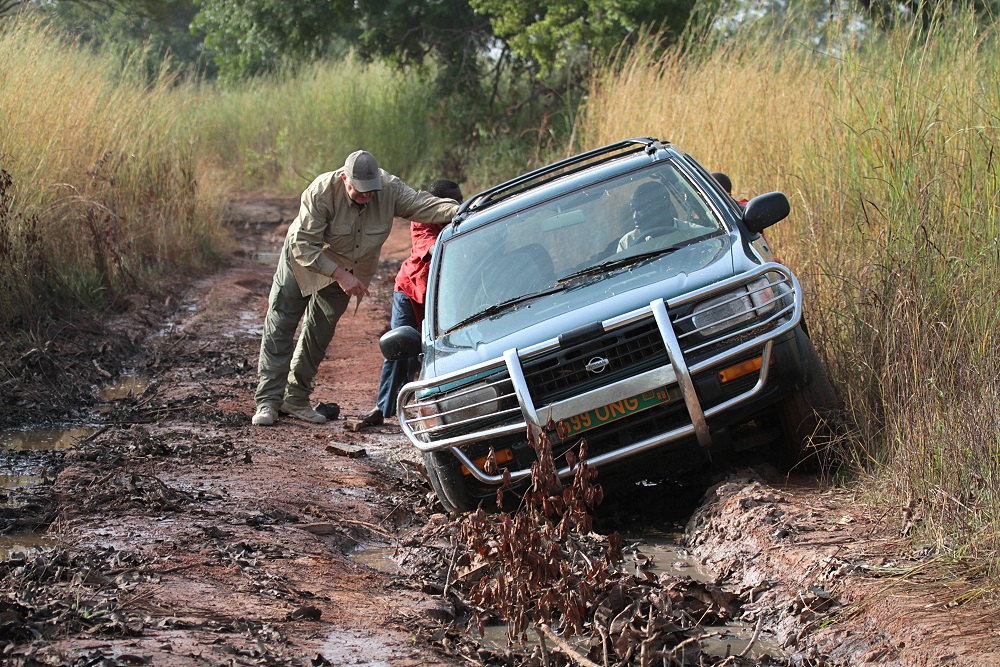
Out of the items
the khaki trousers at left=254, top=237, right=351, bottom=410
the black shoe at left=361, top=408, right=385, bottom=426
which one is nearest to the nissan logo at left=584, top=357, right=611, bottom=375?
the black shoe at left=361, top=408, right=385, bottom=426

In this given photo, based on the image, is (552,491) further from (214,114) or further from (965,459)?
(214,114)

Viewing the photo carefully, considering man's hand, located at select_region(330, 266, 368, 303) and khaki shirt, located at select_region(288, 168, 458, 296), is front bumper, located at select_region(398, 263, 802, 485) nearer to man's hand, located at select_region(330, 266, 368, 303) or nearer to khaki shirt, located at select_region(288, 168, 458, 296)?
man's hand, located at select_region(330, 266, 368, 303)

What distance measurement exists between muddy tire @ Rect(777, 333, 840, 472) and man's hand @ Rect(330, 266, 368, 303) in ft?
10.3

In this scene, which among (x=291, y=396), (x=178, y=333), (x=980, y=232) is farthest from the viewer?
(x=178, y=333)

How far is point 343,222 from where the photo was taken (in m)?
7.89

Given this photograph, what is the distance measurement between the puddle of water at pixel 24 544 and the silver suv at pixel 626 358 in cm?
163

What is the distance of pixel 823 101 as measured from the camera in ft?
26.4

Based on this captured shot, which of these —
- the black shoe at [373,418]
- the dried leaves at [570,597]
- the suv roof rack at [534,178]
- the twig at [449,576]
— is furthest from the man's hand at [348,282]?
the dried leaves at [570,597]

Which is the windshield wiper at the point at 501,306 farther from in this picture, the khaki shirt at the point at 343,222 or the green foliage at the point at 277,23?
the green foliage at the point at 277,23

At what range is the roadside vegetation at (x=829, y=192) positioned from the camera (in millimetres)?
4785

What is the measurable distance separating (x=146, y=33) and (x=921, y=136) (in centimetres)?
3757

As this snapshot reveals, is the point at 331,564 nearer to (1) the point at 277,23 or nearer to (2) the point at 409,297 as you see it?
(2) the point at 409,297

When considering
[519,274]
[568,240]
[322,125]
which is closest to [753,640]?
[519,274]

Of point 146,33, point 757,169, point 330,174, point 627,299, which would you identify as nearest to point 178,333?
point 330,174
